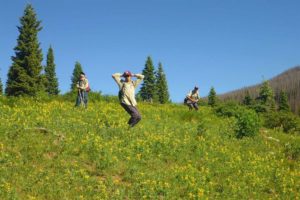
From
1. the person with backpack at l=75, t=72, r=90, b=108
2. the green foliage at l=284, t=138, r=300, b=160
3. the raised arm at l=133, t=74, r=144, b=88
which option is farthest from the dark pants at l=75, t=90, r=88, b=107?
the green foliage at l=284, t=138, r=300, b=160

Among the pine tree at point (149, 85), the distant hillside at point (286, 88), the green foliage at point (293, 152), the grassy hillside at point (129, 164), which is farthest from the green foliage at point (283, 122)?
the pine tree at point (149, 85)

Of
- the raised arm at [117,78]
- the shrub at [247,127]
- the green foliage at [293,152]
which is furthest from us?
the shrub at [247,127]

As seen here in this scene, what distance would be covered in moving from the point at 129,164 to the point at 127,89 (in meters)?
4.78

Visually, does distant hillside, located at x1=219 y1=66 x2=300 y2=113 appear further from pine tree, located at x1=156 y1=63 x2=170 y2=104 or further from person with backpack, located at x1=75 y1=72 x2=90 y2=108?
person with backpack, located at x1=75 y1=72 x2=90 y2=108

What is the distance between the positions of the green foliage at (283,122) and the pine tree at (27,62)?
37.7 m

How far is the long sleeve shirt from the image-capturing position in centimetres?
1827

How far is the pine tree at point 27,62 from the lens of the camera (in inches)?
2515

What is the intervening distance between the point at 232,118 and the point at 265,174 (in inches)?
541

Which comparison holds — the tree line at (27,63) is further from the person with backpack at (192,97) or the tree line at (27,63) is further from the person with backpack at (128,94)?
the person with backpack at (128,94)

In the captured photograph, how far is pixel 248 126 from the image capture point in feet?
72.6

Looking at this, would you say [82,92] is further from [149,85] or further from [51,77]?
[51,77]

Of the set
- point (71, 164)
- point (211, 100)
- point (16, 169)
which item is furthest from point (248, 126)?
point (211, 100)

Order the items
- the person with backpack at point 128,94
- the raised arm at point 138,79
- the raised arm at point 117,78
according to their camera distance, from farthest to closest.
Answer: the raised arm at point 138,79 < the raised arm at point 117,78 < the person with backpack at point 128,94

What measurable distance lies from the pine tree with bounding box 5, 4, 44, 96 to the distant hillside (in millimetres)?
45008
